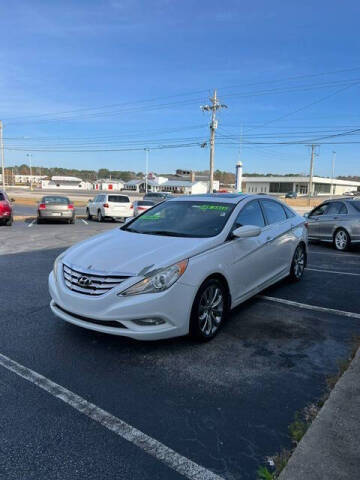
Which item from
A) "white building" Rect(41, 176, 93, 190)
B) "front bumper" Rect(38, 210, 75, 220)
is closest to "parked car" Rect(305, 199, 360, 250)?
"front bumper" Rect(38, 210, 75, 220)

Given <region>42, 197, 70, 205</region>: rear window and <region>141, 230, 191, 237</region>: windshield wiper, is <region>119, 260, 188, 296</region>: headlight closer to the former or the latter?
<region>141, 230, 191, 237</region>: windshield wiper

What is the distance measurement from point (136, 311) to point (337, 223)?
9.16m

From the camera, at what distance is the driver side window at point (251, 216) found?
16.7ft

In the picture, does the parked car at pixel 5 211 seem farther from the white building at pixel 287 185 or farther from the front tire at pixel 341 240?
the white building at pixel 287 185

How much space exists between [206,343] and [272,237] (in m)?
2.23

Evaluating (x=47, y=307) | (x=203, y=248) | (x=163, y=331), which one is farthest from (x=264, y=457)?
(x=47, y=307)

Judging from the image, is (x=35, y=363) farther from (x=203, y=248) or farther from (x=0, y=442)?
(x=203, y=248)

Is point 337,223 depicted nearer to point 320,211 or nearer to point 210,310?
point 320,211

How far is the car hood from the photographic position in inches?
152

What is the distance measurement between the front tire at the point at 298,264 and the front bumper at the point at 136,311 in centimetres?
343

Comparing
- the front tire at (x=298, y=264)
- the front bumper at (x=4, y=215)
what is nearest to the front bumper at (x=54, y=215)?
the front bumper at (x=4, y=215)

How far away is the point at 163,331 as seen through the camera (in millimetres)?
3729

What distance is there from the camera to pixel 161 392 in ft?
10.5

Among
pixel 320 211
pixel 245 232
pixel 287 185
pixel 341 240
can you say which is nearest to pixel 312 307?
pixel 245 232
